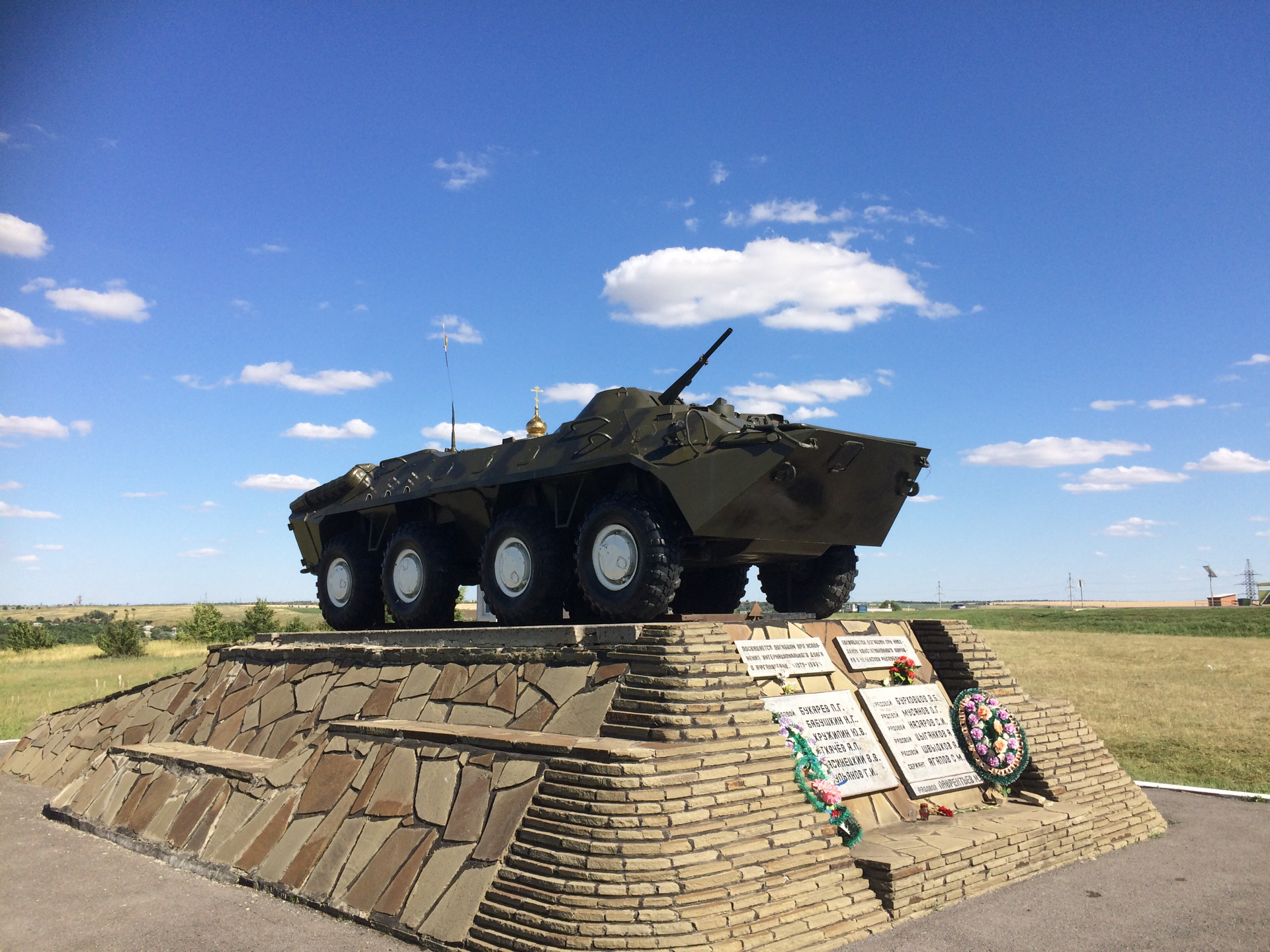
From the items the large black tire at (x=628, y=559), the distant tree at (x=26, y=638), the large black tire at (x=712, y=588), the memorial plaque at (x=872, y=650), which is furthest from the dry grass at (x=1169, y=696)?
the distant tree at (x=26, y=638)

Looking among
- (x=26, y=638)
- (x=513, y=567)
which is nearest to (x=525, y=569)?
(x=513, y=567)

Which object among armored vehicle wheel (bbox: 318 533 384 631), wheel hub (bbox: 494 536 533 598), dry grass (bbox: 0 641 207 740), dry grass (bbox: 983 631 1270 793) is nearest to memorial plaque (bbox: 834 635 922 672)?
wheel hub (bbox: 494 536 533 598)

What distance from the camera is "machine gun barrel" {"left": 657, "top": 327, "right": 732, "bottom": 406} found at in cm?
873

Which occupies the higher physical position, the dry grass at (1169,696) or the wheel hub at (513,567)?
the wheel hub at (513,567)

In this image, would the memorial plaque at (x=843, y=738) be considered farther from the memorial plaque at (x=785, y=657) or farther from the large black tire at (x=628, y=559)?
the large black tire at (x=628, y=559)

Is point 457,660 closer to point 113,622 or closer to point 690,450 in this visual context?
point 690,450

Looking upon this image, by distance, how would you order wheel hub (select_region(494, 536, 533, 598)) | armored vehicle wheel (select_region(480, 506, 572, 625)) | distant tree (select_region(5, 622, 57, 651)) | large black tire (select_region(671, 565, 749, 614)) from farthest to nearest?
distant tree (select_region(5, 622, 57, 651)), large black tire (select_region(671, 565, 749, 614)), wheel hub (select_region(494, 536, 533, 598)), armored vehicle wheel (select_region(480, 506, 572, 625))

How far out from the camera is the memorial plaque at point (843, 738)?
7359mm

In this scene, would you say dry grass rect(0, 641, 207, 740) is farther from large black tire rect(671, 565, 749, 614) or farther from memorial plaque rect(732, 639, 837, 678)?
memorial plaque rect(732, 639, 837, 678)

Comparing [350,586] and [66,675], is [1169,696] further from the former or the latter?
[66,675]

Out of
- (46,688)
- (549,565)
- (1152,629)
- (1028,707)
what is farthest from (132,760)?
(1152,629)

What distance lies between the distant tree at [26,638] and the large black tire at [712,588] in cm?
3204

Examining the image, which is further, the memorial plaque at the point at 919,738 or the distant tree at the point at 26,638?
the distant tree at the point at 26,638

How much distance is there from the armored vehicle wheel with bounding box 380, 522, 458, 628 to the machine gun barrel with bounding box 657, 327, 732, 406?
299cm
